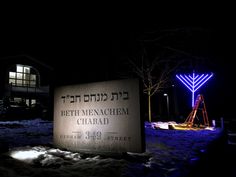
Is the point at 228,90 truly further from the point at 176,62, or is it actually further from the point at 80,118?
the point at 80,118

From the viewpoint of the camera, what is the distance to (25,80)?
3281 cm

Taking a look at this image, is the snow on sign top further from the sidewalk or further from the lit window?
the lit window

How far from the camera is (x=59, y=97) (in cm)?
755

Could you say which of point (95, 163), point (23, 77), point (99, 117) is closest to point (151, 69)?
point (99, 117)

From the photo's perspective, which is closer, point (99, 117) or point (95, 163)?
point (95, 163)

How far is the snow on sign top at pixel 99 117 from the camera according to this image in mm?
6121

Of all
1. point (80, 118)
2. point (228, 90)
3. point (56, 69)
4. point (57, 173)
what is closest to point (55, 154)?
point (80, 118)

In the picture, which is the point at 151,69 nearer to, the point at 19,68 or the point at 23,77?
the point at 23,77

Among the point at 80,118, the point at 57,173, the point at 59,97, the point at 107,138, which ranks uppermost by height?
the point at 59,97

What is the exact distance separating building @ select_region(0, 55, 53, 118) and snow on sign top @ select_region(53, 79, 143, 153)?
20.9 m

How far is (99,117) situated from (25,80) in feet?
95.5

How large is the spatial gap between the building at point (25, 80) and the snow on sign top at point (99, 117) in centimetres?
2089

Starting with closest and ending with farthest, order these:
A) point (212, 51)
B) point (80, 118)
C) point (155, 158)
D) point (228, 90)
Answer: point (155, 158), point (80, 118), point (212, 51), point (228, 90)

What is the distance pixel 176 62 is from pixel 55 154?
64.5ft
